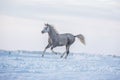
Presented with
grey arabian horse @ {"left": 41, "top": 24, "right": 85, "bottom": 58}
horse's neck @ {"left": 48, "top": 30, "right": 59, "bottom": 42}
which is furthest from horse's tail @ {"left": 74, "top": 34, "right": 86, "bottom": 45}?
horse's neck @ {"left": 48, "top": 30, "right": 59, "bottom": 42}

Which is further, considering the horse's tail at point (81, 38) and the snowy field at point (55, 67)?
the horse's tail at point (81, 38)

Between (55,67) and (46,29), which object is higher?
(46,29)

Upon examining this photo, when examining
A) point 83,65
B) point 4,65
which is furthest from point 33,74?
point 83,65

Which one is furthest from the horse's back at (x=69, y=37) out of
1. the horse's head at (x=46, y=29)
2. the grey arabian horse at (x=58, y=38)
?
the horse's head at (x=46, y=29)

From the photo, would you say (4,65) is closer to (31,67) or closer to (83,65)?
(31,67)

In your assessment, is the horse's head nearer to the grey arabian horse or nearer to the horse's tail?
the grey arabian horse

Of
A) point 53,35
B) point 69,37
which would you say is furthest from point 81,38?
point 53,35

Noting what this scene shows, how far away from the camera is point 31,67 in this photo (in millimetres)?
1777

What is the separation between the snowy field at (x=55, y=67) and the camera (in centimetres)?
174

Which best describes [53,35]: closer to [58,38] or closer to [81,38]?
[58,38]

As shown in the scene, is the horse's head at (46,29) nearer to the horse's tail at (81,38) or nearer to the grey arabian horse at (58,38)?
the grey arabian horse at (58,38)

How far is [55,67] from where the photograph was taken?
71.8 inches

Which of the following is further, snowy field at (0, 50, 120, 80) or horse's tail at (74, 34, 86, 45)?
horse's tail at (74, 34, 86, 45)

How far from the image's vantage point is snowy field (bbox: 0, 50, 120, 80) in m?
1.74
